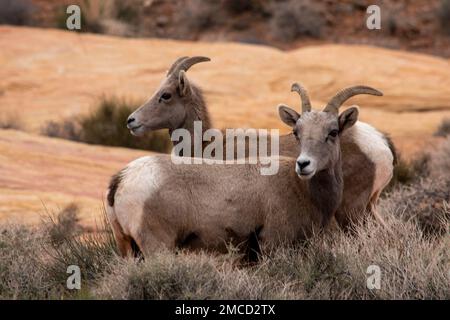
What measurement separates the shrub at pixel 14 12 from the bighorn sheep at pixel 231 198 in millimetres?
18672

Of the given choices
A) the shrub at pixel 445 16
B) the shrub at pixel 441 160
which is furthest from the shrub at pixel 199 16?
the shrub at pixel 441 160

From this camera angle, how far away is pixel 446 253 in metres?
8.79

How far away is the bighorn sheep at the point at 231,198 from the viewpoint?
8.35 meters

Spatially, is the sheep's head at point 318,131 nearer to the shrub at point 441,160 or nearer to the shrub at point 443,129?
the shrub at point 441,160

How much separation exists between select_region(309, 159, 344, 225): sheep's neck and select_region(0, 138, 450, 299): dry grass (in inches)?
8.4

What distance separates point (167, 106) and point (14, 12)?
17.0 m

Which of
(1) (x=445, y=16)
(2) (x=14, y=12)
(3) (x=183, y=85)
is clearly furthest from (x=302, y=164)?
(1) (x=445, y=16)

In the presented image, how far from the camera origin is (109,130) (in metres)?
18.2

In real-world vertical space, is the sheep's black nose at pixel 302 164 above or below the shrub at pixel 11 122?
above

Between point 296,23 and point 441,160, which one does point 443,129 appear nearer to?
point 441,160

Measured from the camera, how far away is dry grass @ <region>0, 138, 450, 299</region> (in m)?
7.82

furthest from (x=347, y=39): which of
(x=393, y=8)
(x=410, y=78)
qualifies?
(x=410, y=78)

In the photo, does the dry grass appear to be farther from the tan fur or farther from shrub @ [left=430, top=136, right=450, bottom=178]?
shrub @ [left=430, top=136, right=450, bottom=178]

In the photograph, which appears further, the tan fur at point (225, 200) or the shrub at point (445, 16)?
the shrub at point (445, 16)
